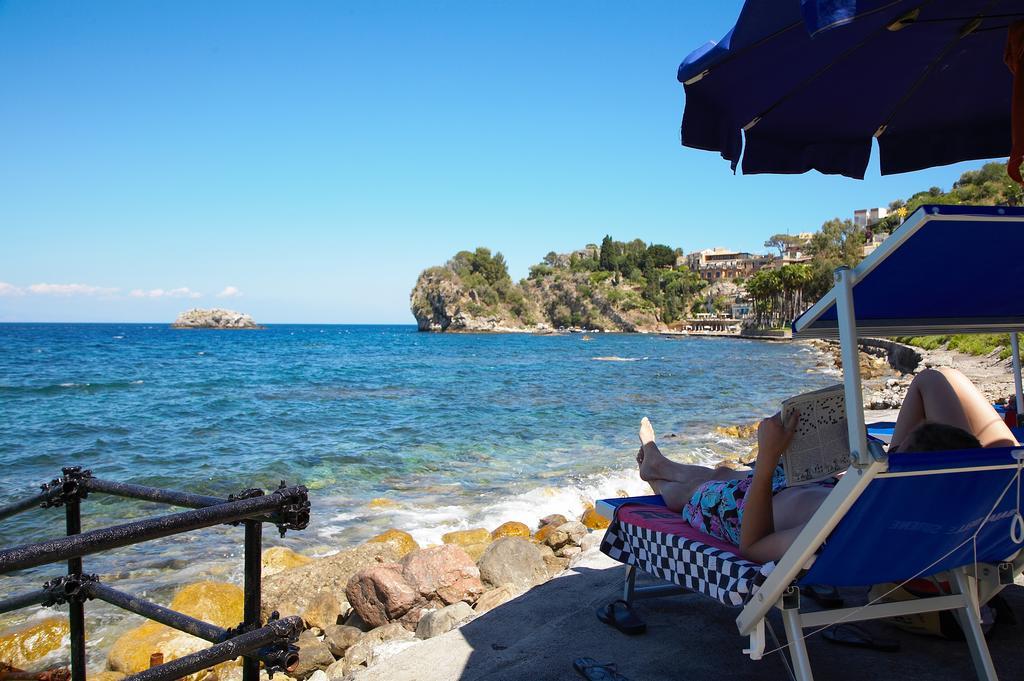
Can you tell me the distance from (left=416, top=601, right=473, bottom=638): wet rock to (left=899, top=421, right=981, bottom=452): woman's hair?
2912 millimetres

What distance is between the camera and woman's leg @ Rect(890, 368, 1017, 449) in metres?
2.93

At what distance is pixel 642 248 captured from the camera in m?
159

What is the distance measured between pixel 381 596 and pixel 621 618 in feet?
8.46

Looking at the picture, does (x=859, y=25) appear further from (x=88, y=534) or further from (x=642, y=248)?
(x=642, y=248)

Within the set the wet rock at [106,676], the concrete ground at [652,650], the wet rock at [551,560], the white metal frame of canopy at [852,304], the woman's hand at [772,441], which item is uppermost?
the white metal frame of canopy at [852,304]

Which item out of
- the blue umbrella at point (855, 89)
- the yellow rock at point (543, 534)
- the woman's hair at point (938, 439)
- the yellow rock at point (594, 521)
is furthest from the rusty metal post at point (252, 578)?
the yellow rock at point (594, 521)

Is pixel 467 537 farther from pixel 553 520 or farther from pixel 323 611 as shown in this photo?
Result: pixel 323 611

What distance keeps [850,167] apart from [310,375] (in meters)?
33.3

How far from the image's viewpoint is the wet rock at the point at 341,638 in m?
5.13

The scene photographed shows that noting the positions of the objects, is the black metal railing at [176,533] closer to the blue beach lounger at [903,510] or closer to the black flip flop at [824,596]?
the blue beach lounger at [903,510]

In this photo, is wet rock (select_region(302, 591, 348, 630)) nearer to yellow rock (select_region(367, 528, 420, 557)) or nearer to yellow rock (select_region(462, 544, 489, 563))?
yellow rock (select_region(367, 528, 420, 557))

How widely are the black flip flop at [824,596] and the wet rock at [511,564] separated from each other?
2403mm

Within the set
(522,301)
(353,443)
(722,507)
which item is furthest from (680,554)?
(522,301)

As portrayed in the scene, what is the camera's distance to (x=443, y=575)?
5449 millimetres
